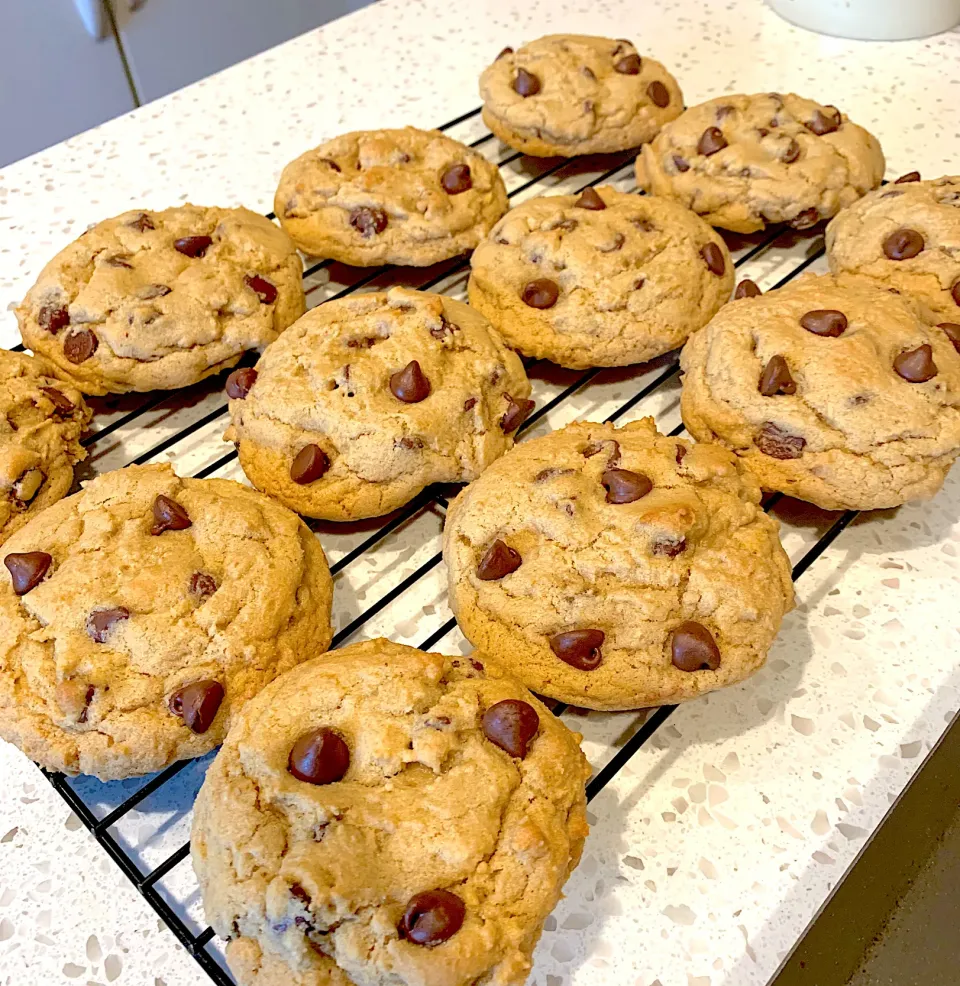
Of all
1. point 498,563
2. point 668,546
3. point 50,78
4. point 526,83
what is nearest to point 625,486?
point 668,546

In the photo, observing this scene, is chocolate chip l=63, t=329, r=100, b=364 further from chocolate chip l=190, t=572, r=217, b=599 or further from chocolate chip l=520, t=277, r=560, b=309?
chocolate chip l=520, t=277, r=560, b=309

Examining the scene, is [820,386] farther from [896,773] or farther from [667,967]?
[667,967]

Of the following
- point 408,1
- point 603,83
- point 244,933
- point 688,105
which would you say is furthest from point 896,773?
point 408,1

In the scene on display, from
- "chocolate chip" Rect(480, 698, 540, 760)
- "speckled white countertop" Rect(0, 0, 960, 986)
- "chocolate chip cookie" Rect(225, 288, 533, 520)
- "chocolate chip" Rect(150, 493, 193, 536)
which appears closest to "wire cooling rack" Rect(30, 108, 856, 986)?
"speckled white countertop" Rect(0, 0, 960, 986)

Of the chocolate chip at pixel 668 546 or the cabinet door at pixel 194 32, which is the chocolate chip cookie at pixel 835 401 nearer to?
the chocolate chip at pixel 668 546

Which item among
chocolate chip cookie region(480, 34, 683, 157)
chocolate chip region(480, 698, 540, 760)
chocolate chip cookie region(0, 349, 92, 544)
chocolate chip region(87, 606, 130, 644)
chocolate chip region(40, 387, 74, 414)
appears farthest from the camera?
chocolate chip cookie region(480, 34, 683, 157)

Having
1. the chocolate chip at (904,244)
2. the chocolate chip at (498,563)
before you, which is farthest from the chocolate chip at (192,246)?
the chocolate chip at (904,244)
